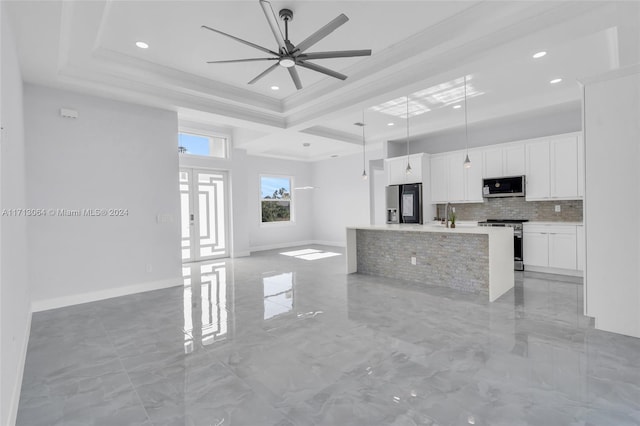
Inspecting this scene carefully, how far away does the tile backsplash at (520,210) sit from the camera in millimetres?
5746

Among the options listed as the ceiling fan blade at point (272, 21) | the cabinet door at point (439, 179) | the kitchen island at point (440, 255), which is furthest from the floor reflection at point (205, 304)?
the cabinet door at point (439, 179)

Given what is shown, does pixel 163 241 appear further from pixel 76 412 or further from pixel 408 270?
pixel 408 270

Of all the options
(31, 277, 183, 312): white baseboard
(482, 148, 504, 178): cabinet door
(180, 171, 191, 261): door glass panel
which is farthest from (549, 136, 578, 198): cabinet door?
(180, 171, 191, 261): door glass panel

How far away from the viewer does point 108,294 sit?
4539mm

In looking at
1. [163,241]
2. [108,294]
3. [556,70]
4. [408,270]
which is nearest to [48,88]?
[163,241]

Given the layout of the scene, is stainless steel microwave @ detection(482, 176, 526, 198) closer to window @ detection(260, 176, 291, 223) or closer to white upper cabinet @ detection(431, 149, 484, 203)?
white upper cabinet @ detection(431, 149, 484, 203)

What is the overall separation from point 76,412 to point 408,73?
4.64 m

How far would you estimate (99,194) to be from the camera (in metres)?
4.48

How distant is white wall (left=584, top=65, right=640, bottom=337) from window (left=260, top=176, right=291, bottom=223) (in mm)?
7729

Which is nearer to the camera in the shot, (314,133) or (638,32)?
(638,32)

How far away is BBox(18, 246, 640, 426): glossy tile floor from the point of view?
1935 millimetres

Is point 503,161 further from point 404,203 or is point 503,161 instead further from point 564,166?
point 404,203

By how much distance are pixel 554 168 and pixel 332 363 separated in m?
5.43

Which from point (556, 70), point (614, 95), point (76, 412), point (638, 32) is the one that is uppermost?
point (556, 70)
